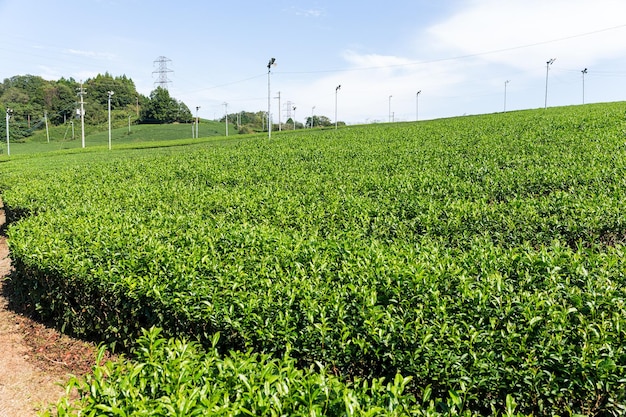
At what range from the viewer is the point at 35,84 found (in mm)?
118750

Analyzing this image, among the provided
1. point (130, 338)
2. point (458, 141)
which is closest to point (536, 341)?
point (130, 338)

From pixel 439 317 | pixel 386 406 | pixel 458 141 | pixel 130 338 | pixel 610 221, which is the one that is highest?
pixel 458 141

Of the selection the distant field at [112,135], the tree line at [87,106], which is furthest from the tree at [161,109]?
the distant field at [112,135]

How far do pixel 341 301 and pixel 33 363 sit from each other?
14.6 ft

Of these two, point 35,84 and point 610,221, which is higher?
point 35,84

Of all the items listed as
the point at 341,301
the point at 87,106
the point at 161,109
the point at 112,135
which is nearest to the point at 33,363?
the point at 341,301

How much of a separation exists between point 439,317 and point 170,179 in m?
12.9

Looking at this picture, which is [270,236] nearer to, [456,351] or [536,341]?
[456,351]

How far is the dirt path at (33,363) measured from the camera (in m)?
4.60

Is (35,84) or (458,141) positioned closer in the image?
(458,141)

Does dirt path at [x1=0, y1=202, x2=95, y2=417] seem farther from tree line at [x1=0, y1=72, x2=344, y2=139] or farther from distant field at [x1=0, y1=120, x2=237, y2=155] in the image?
tree line at [x1=0, y1=72, x2=344, y2=139]

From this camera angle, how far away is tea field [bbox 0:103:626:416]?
2705mm

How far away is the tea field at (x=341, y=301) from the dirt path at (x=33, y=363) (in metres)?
0.30

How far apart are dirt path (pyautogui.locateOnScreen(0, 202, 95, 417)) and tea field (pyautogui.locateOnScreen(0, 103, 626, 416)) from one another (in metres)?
0.30
